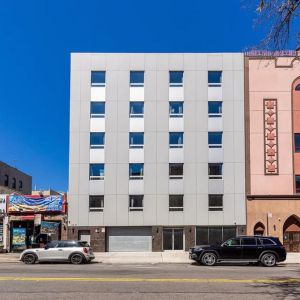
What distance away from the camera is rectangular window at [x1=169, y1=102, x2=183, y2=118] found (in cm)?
4294

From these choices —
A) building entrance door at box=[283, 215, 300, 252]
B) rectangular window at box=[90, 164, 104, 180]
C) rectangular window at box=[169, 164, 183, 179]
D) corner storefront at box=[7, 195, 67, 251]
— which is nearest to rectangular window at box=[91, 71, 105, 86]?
rectangular window at box=[90, 164, 104, 180]

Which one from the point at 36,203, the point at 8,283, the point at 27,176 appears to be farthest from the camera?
the point at 27,176

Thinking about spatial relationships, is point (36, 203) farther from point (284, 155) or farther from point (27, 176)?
point (27, 176)

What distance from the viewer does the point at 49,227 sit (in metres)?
41.2

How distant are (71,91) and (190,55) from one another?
1032cm

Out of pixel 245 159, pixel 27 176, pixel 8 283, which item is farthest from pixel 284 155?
pixel 27 176

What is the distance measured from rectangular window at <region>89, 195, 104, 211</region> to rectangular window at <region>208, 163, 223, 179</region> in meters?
8.96

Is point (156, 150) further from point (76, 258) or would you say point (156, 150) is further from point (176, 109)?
point (76, 258)

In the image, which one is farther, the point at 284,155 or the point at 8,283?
the point at 284,155

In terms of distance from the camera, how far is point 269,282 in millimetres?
17281

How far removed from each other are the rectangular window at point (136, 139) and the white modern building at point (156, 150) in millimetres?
82

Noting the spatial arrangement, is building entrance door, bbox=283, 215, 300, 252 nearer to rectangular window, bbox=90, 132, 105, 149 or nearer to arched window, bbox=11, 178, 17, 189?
rectangular window, bbox=90, 132, 105, 149

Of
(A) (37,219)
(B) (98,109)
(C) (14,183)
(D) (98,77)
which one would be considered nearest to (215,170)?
(B) (98,109)

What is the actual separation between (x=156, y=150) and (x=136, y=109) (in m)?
3.79
